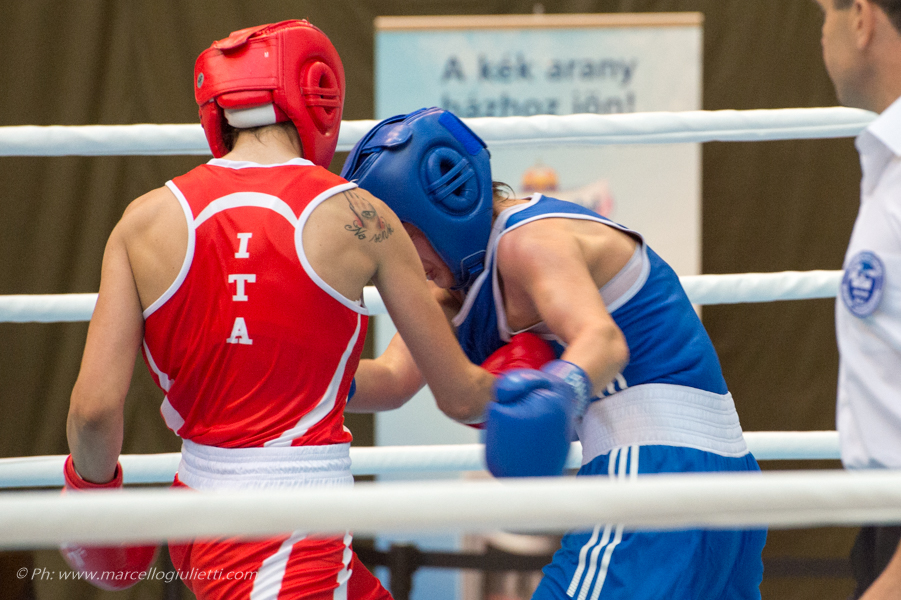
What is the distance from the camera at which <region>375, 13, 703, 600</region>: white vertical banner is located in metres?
2.63

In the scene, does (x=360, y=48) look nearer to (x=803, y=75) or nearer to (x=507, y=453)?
(x=803, y=75)

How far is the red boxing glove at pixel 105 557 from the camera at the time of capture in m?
1.06

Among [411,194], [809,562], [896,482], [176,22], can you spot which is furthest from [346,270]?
[809,562]

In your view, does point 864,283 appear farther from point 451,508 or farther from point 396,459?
point 396,459

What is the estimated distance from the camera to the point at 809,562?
2.69 m

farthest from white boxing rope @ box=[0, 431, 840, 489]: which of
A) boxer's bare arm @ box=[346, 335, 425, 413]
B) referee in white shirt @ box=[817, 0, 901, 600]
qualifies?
referee in white shirt @ box=[817, 0, 901, 600]

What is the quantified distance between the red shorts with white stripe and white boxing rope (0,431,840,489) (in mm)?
523

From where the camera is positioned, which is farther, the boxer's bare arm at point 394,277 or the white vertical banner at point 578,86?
the white vertical banner at point 578,86

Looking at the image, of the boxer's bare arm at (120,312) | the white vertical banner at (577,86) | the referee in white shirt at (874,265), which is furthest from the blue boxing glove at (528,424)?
the white vertical banner at (577,86)

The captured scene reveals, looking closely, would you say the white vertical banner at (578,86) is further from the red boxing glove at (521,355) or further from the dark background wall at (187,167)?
the red boxing glove at (521,355)

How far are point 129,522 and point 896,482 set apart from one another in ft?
1.67

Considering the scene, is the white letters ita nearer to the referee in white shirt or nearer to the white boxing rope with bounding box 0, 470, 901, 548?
the white boxing rope with bounding box 0, 470, 901, 548

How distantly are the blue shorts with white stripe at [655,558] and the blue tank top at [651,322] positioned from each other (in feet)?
0.36

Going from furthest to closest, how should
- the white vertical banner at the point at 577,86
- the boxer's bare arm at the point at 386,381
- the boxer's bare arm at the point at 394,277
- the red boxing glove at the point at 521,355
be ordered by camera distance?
the white vertical banner at the point at 577,86 → the boxer's bare arm at the point at 386,381 → the red boxing glove at the point at 521,355 → the boxer's bare arm at the point at 394,277
